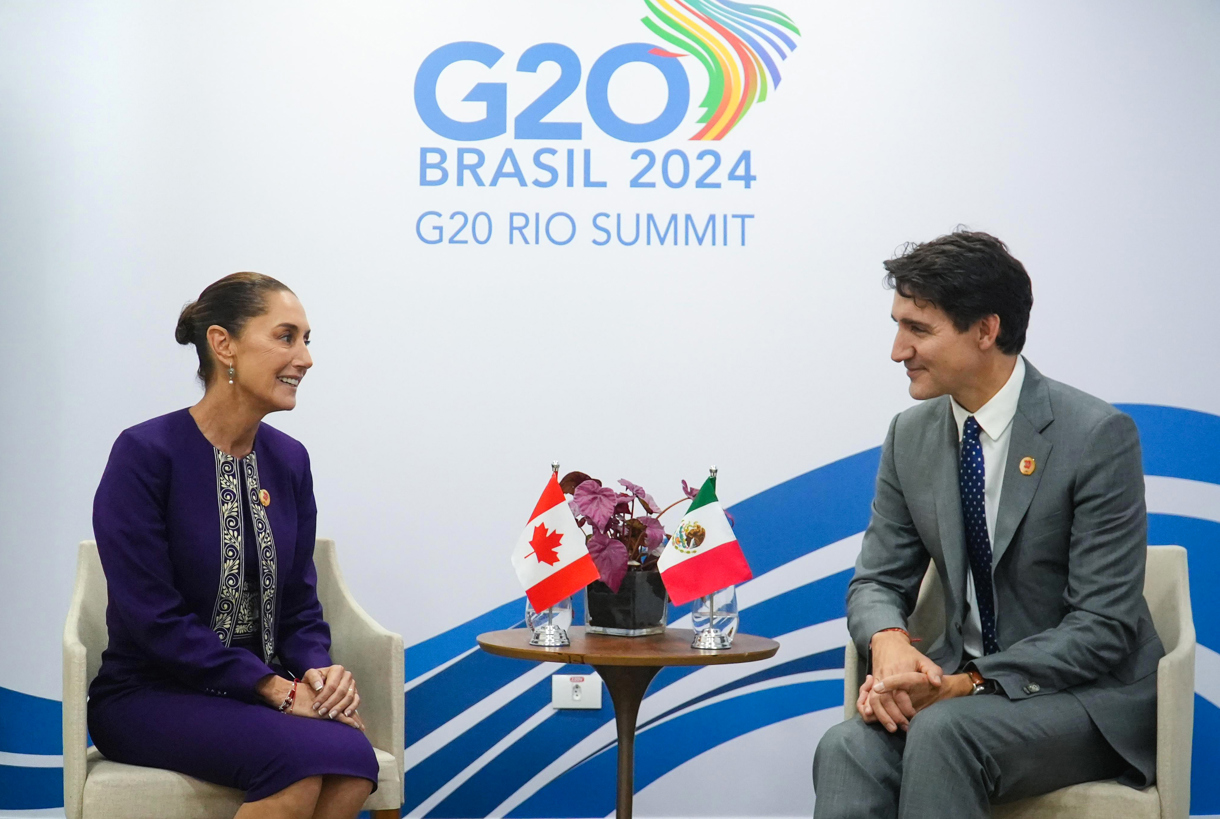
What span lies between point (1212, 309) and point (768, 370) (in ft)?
4.37

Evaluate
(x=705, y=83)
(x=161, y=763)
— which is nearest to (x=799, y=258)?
(x=705, y=83)

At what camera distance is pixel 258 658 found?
2387 mm

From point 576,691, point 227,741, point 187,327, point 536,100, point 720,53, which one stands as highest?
point 720,53

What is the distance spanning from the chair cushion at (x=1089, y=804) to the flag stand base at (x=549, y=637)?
3.01 ft

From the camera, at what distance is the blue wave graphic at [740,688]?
3.39 meters

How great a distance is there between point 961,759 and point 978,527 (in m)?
0.49

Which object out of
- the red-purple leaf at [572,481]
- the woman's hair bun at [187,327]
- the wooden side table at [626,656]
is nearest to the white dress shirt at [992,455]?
the wooden side table at [626,656]

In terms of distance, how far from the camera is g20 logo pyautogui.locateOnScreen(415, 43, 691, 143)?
338cm

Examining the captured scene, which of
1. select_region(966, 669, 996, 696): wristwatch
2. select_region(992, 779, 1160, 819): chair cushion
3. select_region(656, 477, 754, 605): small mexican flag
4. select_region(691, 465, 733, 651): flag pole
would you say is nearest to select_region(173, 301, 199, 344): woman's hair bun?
select_region(656, 477, 754, 605): small mexican flag

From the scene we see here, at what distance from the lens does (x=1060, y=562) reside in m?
2.21

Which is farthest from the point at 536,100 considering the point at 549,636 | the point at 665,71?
the point at 549,636

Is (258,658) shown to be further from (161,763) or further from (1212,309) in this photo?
(1212,309)

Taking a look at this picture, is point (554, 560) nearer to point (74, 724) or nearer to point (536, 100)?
point (74, 724)

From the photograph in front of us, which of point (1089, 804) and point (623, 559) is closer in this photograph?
point (1089, 804)
